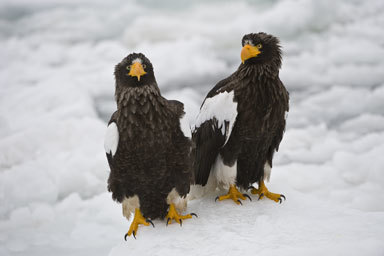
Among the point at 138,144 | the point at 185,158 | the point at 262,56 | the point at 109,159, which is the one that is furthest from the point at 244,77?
the point at 109,159

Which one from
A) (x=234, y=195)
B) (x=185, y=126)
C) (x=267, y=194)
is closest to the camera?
(x=185, y=126)

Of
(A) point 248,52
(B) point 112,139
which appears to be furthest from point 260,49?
(B) point 112,139

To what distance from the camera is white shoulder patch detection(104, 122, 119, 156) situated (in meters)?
4.19

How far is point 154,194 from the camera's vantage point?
441cm

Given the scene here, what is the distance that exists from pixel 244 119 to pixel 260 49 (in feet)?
2.77

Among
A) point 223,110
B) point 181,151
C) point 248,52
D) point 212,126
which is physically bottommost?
point 181,151

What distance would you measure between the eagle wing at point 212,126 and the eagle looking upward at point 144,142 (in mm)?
510

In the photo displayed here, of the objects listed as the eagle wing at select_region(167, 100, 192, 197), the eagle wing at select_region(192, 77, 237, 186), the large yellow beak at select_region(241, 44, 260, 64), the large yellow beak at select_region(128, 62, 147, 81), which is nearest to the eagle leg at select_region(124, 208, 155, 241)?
the eagle wing at select_region(167, 100, 192, 197)

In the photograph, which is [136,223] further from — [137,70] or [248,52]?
[248,52]

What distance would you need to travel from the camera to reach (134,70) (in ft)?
13.3

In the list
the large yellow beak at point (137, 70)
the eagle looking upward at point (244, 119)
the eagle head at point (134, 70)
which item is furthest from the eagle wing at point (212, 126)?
the large yellow beak at point (137, 70)

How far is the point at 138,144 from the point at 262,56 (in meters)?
1.79

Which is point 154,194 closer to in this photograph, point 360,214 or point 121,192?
point 121,192

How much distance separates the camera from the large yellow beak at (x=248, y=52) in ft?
14.9
